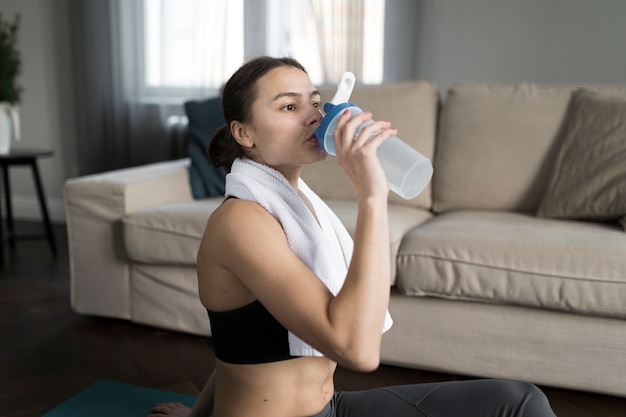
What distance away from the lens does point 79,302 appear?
7.68ft

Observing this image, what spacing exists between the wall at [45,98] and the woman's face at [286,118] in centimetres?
360

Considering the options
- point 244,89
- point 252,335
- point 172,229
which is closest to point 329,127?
point 244,89

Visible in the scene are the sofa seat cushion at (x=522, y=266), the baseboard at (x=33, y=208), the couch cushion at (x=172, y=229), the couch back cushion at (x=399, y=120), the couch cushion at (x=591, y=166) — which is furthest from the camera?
the baseboard at (x=33, y=208)

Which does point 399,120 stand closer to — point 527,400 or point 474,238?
point 474,238

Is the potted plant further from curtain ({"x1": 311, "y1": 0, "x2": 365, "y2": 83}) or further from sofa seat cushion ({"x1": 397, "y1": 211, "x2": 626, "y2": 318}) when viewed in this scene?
sofa seat cushion ({"x1": 397, "y1": 211, "x2": 626, "y2": 318})

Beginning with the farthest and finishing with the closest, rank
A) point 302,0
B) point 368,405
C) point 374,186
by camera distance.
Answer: point 302,0, point 368,405, point 374,186

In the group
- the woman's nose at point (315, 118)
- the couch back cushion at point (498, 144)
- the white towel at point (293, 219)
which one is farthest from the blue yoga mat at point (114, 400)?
the couch back cushion at point (498, 144)

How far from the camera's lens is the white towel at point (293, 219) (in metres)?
A: 0.90

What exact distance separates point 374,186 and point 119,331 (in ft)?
5.64

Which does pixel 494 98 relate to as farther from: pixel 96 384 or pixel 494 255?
pixel 96 384

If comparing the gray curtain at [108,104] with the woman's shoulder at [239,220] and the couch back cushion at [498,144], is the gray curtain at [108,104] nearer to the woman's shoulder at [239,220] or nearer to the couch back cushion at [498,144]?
the couch back cushion at [498,144]

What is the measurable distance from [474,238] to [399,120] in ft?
2.64

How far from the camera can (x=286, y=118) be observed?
91cm

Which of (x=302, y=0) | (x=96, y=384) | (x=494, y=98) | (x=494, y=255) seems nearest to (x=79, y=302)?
(x=96, y=384)
